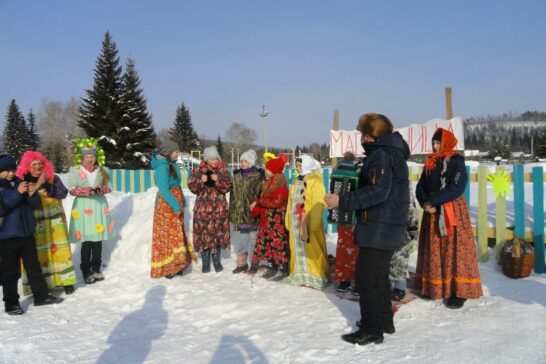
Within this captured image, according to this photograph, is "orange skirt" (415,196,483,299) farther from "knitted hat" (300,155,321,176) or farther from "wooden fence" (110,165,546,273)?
"wooden fence" (110,165,546,273)

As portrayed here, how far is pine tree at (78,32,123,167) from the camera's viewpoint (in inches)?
1147

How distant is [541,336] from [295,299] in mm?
2413

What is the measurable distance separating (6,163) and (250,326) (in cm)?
333

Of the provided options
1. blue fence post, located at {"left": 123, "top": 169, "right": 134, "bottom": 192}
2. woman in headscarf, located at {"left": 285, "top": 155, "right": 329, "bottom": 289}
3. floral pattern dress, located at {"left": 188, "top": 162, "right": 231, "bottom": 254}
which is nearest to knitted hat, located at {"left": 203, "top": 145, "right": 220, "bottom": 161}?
floral pattern dress, located at {"left": 188, "top": 162, "right": 231, "bottom": 254}

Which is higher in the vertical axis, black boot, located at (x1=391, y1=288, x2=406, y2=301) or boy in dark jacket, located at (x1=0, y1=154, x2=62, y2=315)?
boy in dark jacket, located at (x1=0, y1=154, x2=62, y2=315)

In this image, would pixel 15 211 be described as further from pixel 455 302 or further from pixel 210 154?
pixel 455 302

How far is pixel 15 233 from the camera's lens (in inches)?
176

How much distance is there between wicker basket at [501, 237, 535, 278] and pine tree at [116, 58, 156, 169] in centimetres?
2789

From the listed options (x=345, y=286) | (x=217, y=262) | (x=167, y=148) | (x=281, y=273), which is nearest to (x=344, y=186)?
(x=345, y=286)

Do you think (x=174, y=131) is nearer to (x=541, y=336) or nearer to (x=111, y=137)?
(x=111, y=137)

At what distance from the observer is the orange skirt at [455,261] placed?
13.8 ft

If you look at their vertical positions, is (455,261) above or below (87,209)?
below

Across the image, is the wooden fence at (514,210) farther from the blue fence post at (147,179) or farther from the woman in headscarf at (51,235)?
the blue fence post at (147,179)

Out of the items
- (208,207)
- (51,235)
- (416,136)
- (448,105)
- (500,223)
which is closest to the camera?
(51,235)
